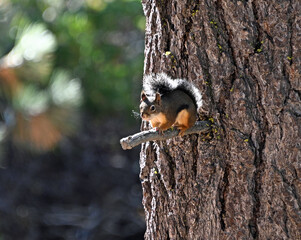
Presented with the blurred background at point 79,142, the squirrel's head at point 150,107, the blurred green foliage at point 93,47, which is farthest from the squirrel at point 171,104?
the blurred green foliage at point 93,47

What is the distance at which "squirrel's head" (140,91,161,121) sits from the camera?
1566 mm

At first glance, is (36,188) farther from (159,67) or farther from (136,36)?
(159,67)

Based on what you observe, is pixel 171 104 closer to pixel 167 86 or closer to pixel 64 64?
pixel 167 86

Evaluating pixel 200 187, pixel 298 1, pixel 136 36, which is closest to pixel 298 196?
pixel 200 187

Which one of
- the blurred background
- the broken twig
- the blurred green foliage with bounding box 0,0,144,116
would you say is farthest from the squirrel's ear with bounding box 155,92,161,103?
the blurred green foliage with bounding box 0,0,144,116

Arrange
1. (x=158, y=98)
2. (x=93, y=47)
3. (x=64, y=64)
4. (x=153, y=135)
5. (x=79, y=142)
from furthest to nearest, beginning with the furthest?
(x=79, y=142) < (x=93, y=47) < (x=64, y=64) < (x=158, y=98) < (x=153, y=135)

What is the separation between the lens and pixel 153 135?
1.44 metres

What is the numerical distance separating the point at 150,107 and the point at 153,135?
172 mm

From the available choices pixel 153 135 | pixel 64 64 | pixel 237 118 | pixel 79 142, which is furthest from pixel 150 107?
pixel 79 142

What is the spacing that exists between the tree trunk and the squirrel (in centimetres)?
6

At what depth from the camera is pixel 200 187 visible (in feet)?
5.41

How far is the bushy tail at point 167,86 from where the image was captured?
160cm

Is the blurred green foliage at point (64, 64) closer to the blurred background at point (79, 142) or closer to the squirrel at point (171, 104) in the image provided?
the blurred background at point (79, 142)

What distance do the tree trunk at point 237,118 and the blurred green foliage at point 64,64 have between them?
7.61ft
